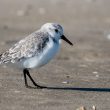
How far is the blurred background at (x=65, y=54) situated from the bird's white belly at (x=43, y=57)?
1.41 feet

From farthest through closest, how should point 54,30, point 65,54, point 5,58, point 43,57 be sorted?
1. point 65,54
2. point 54,30
3. point 5,58
4. point 43,57

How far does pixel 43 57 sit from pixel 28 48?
29cm

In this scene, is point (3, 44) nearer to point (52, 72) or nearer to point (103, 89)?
point (52, 72)

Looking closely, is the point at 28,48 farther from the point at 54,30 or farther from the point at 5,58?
the point at 54,30

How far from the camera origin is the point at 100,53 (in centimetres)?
1716

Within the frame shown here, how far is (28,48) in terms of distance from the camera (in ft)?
36.1

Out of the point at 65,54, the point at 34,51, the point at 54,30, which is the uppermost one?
the point at 65,54

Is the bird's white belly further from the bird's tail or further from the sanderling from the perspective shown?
the bird's tail

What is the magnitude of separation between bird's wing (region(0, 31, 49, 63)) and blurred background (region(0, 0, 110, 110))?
0.49 meters

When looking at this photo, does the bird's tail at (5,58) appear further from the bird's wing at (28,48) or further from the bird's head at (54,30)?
the bird's head at (54,30)

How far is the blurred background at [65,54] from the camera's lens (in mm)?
10195

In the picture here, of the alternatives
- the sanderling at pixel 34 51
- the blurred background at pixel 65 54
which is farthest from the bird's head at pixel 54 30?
the blurred background at pixel 65 54

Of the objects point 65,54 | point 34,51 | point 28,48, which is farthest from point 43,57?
point 65,54

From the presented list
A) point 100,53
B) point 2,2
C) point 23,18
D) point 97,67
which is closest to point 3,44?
point 100,53
